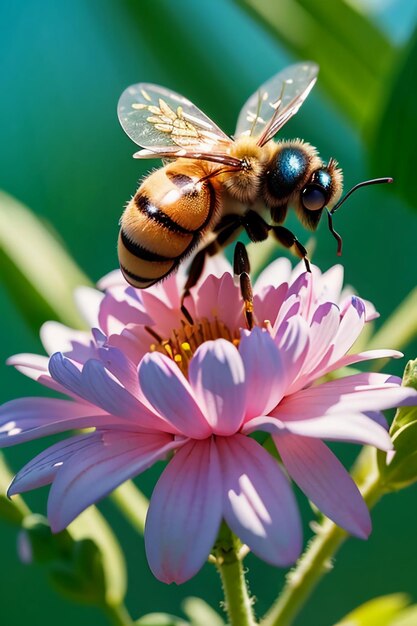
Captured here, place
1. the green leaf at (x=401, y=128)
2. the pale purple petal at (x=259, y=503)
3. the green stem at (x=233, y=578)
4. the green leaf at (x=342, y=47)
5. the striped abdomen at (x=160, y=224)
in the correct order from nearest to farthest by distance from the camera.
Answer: the pale purple petal at (x=259, y=503) < the green stem at (x=233, y=578) < the striped abdomen at (x=160, y=224) < the green leaf at (x=401, y=128) < the green leaf at (x=342, y=47)

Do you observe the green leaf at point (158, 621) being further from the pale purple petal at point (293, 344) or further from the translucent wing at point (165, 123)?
the translucent wing at point (165, 123)

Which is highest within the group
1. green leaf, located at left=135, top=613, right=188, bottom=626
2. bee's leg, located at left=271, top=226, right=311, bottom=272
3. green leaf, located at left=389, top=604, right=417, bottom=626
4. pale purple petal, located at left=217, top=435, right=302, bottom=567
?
bee's leg, located at left=271, top=226, right=311, bottom=272

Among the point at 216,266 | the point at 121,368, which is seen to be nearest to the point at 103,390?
the point at 121,368

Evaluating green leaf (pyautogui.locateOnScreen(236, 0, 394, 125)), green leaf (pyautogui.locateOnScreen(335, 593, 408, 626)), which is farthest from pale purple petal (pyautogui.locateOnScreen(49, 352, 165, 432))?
green leaf (pyautogui.locateOnScreen(236, 0, 394, 125))

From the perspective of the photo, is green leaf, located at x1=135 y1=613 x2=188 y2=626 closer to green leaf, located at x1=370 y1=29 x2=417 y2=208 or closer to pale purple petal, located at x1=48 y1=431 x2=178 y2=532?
pale purple petal, located at x1=48 y1=431 x2=178 y2=532

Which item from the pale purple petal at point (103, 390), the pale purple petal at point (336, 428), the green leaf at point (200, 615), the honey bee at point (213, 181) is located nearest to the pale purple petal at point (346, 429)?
the pale purple petal at point (336, 428)
